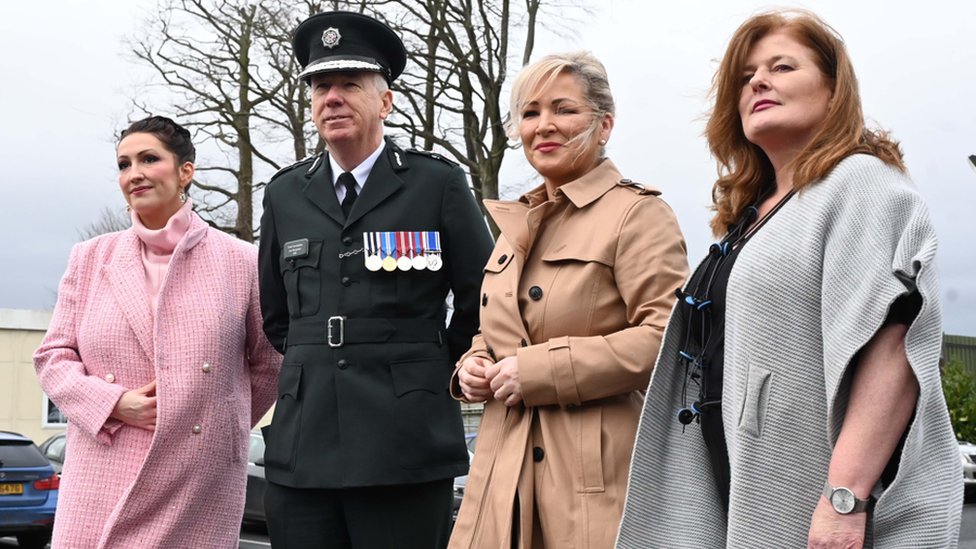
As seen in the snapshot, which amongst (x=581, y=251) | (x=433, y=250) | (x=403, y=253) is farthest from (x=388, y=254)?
(x=581, y=251)

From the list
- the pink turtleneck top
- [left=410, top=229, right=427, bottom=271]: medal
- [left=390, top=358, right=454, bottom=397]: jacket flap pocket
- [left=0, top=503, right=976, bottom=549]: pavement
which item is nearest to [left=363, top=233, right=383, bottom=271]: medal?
[left=410, top=229, right=427, bottom=271]: medal

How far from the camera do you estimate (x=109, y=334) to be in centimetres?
368

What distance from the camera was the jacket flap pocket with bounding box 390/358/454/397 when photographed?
3.34m

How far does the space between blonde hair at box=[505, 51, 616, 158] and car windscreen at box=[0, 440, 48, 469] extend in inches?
349

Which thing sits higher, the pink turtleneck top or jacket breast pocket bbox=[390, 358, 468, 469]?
the pink turtleneck top

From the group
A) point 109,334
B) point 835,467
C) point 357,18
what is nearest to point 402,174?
point 357,18

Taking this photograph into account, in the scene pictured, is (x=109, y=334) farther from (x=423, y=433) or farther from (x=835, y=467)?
(x=835, y=467)

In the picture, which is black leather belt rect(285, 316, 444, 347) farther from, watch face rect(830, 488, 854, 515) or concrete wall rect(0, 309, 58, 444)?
concrete wall rect(0, 309, 58, 444)

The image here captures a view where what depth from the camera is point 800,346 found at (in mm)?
2172

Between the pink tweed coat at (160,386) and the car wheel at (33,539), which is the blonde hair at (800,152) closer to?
the pink tweed coat at (160,386)

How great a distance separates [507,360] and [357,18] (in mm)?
1536

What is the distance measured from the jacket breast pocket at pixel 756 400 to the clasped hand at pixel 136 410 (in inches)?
86.3

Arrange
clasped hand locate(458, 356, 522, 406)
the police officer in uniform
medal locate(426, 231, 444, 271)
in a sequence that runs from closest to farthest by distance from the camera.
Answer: clasped hand locate(458, 356, 522, 406), the police officer in uniform, medal locate(426, 231, 444, 271)

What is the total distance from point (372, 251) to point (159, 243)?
937mm
